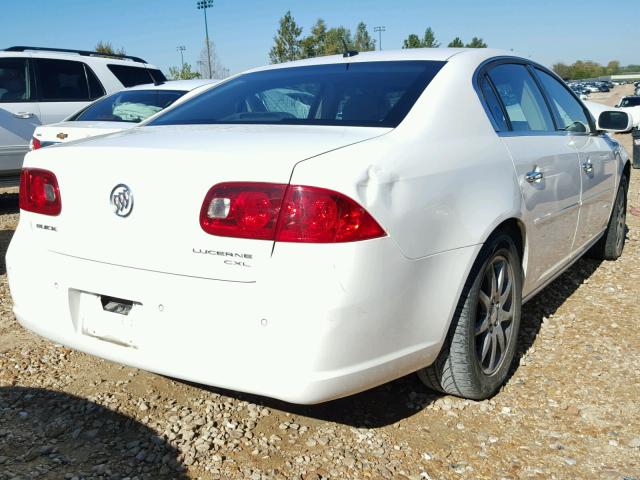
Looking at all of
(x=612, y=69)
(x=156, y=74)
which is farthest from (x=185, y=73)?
(x=612, y=69)

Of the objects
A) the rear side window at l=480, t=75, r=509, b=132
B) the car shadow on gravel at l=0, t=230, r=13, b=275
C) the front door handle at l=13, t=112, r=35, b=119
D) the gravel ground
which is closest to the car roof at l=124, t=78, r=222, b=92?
the front door handle at l=13, t=112, r=35, b=119

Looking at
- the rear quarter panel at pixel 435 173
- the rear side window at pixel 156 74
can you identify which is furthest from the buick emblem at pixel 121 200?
the rear side window at pixel 156 74

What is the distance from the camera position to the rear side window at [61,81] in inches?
330

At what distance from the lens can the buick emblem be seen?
231 cm

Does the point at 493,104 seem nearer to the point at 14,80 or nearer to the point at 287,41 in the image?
the point at 14,80

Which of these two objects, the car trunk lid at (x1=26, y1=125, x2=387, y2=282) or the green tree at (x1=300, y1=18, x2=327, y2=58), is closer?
the car trunk lid at (x1=26, y1=125, x2=387, y2=282)

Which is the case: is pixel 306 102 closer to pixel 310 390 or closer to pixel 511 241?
pixel 511 241

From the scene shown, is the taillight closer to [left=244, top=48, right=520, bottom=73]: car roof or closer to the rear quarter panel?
the rear quarter panel

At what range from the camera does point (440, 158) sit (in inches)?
98.0

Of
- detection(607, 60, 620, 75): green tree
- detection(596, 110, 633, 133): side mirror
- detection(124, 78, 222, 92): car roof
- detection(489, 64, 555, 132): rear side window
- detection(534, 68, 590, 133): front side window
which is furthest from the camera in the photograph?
detection(607, 60, 620, 75): green tree

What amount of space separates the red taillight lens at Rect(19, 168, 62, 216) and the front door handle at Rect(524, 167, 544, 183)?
6.75ft

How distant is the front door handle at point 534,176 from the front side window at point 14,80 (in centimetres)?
708

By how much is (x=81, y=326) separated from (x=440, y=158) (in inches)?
60.4

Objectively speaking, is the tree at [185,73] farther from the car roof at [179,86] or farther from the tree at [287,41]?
the car roof at [179,86]
